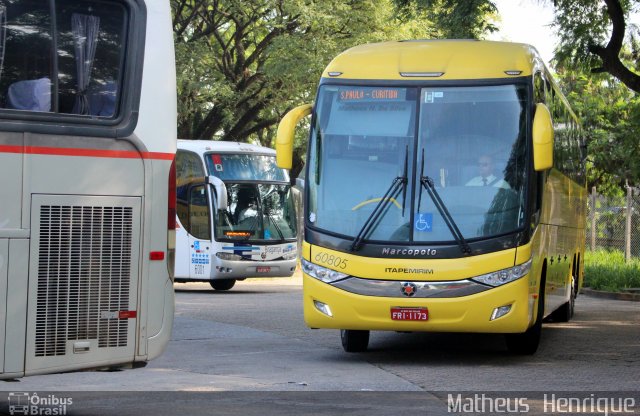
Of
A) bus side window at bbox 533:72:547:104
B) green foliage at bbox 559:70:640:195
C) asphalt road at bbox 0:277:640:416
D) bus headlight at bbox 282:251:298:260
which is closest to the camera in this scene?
asphalt road at bbox 0:277:640:416

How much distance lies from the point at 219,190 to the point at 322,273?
509 inches

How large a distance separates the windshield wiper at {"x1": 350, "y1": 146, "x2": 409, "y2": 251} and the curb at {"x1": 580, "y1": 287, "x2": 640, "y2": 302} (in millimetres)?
15249

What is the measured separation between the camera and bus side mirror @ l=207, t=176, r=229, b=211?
2539 centimetres

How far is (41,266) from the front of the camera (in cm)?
822

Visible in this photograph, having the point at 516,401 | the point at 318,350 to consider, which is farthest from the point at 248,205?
the point at 516,401

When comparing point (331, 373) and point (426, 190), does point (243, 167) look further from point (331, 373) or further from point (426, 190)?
point (331, 373)

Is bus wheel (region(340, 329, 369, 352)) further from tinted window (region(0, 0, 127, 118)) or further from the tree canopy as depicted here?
the tree canopy

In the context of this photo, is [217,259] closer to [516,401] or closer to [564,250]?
[564,250]

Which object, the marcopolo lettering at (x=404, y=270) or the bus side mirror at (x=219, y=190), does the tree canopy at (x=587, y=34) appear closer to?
the bus side mirror at (x=219, y=190)

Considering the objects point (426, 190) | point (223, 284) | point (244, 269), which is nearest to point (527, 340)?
point (426, 190)

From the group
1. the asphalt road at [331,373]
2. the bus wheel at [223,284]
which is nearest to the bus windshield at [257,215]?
the bus wheel at [223,284]

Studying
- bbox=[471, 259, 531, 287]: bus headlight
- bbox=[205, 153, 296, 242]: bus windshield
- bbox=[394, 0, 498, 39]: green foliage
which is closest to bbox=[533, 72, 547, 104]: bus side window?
bbox=[471, 259, 531, 287]: bus headlight

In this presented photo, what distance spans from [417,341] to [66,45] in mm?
8856

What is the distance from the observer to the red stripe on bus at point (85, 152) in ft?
26.6
